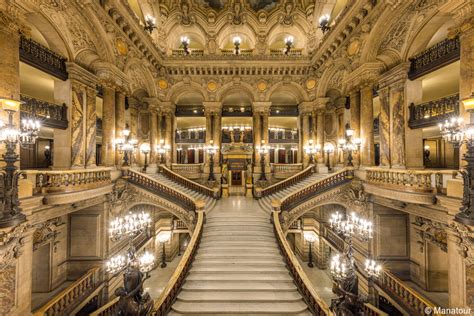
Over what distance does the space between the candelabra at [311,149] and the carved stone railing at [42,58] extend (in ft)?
52.0

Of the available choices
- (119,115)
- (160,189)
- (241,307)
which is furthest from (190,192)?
(241,307)

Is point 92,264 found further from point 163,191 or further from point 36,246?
point 163,191

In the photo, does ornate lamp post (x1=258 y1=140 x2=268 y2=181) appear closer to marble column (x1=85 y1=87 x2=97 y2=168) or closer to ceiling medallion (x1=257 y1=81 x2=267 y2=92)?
ceiling medallion (x1=257 y1=81 x2=267 y2=92)

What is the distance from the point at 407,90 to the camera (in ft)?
32.1

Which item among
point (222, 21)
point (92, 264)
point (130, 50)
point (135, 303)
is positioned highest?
point (222, 21)

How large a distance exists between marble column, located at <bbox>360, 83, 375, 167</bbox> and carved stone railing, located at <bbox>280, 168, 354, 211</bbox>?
109 cm

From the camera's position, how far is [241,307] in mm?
6332

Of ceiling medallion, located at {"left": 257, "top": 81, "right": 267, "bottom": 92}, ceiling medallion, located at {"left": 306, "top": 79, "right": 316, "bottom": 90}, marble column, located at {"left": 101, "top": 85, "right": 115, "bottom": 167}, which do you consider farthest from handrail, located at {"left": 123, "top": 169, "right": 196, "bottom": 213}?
ceiling medallion, located at {"left": 306, "top": 79, "right": 316, "bottom": 90}

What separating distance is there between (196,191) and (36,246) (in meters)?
7.88

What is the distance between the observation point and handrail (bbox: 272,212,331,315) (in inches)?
226

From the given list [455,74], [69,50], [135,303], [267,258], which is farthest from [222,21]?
[135,303]

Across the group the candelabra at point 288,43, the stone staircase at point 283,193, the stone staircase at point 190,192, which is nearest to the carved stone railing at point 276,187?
the stone staircase at point 283,193

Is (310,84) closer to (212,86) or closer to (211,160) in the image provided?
(212,86)

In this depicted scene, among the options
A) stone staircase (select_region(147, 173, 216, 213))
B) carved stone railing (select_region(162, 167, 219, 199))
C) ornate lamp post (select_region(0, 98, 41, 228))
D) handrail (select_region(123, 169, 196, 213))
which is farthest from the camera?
carved stone railing (select_region(162, 167, 219, 199))
